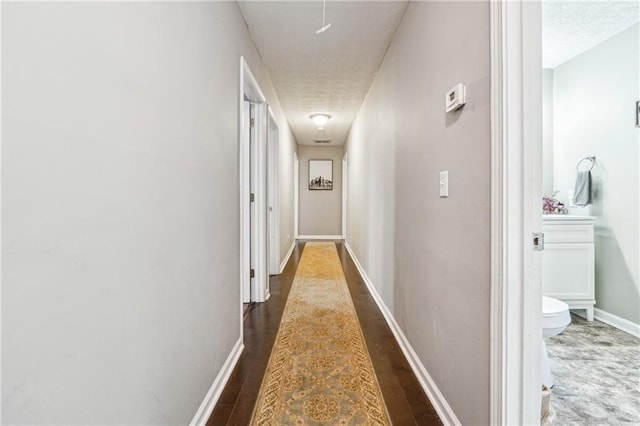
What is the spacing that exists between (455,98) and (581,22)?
2.12 m

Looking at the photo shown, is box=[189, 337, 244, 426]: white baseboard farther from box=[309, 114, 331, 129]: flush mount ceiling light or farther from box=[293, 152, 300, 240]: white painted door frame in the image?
box=[293, 152, 300, 240]: white painted door frame

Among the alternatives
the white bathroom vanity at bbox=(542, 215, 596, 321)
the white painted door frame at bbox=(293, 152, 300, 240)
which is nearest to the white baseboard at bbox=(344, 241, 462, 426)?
the white bathroom vanity at bbox=(542, 215, 596, 321)

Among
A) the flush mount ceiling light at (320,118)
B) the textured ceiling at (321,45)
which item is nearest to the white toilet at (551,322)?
the textured ceiling at (321,45)

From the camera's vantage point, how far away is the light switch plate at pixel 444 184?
4.86 feet

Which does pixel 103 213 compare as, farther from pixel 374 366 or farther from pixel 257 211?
pixel 257 211

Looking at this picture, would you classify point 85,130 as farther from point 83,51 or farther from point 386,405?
point 386,405

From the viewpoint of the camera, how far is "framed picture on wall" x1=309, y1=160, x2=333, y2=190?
7965mm

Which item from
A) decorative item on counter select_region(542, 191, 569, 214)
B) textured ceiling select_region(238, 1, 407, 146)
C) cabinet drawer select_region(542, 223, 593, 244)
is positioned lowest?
cabinet drawer select_region(542, 223, 593, 244)

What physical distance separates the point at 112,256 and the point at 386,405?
4.65 ft

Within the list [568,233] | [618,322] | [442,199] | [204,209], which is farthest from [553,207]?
[204,209]

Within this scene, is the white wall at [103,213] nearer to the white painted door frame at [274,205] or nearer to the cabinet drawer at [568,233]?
the white painted door frame at [274,205]

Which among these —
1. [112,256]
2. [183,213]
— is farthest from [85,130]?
[183,213]

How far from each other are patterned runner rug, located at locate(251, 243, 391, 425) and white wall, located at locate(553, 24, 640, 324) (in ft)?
7.35

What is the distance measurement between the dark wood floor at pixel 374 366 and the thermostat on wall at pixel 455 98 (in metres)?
1.45
